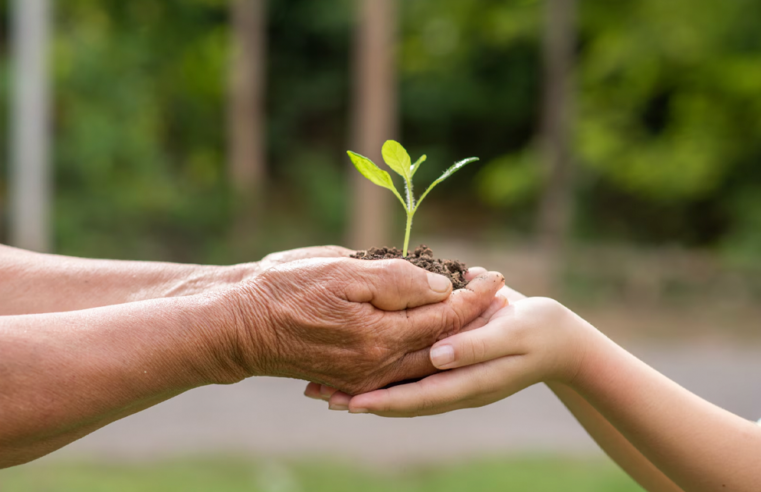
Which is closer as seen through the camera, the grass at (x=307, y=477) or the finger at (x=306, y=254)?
the finger at (x=306, y=254)

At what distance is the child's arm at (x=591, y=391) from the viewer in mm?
2188

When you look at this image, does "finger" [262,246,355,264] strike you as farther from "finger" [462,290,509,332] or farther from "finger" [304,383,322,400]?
"finger" [462,290,509,332]

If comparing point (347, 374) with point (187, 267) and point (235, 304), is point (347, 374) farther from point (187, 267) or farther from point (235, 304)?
point (187, 267)

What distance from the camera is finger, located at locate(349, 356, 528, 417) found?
2.18m

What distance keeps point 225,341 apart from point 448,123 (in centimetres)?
2141

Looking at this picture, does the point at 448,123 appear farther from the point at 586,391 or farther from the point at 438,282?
the point at 438,282

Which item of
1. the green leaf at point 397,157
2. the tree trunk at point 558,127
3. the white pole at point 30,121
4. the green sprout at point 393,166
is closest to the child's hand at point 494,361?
the green sprout at point 393,166

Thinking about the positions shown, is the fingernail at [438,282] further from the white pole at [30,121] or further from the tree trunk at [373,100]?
the white pole at [30,121]

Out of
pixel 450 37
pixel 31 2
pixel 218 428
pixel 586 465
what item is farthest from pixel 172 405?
pixel 450 37

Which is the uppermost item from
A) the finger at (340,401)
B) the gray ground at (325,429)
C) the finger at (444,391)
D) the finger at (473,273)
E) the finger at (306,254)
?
the finger at (306,254)

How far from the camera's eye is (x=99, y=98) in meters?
14.9

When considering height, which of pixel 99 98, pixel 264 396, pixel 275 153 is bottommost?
pixel 264 396

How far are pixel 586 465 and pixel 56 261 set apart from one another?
15.9 ft

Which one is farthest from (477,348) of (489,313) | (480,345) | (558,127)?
(558,127)
